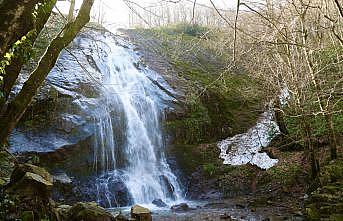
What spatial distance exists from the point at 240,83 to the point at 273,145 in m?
5.93

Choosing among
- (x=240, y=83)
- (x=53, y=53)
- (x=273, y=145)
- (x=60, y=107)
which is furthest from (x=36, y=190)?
(x=240, y=83)

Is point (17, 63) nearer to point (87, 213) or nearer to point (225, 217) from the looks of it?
point (87, 213)

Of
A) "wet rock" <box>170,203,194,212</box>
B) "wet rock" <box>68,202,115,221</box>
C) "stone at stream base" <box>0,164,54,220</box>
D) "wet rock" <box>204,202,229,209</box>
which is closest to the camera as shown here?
"stone at stream base" <box>0,164,54,220</box>

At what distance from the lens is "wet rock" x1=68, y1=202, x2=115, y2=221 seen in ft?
24.5

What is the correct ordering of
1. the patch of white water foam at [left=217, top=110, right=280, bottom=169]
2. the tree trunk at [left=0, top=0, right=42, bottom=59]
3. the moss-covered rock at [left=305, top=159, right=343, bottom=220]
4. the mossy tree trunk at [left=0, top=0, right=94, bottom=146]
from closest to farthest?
the tree trunk at [left=0, top=0, right=42, bottom=59]
the mossy tree trunk at [left=0, top=0, right=94, bottom=146]
the moss-covered rock at [left=305, top=159, right=343, bottom=220]
the patch of white water foam at [left=217, top=110, right=280, bottom=169]

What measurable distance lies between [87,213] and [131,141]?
6840 millimetres

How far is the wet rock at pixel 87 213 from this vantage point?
746cm

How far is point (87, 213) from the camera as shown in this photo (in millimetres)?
7520

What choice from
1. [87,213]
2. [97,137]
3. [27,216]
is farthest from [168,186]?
[27,216]

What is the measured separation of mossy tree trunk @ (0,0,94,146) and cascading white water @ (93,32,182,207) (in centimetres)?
708

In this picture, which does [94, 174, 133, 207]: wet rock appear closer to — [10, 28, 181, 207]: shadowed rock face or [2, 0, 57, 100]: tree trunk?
[10, 28, 181, 207]: shadowed rock face

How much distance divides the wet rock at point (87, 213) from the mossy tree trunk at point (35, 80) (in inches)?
127

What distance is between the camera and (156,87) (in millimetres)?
17141

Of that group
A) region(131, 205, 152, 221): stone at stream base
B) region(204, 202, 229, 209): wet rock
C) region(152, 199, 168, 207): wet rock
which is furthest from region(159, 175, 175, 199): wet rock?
region(131, 205, 152, 221): stone at stream base
